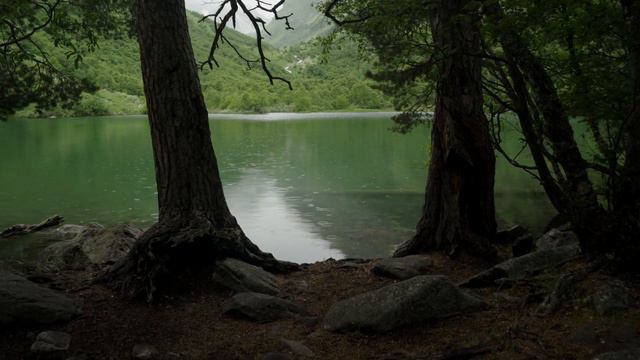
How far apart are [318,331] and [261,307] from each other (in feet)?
2.55

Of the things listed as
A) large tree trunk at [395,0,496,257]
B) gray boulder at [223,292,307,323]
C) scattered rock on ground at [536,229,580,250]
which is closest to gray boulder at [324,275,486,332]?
gray boulder at [223,292,307,323]

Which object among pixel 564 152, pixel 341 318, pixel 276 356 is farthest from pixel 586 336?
pixel 276 356

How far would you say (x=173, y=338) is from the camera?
17.3 ft

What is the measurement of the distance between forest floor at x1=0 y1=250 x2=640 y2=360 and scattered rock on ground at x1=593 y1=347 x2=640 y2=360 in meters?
0.21

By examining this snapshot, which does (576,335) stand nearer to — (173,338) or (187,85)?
(173,338)

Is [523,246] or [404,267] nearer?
[404,267]

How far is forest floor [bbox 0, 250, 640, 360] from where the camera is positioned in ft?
13.9

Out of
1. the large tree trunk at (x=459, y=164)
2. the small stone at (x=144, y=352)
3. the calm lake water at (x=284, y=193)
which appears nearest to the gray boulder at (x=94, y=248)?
the calm lake water at (x=284, y=193)

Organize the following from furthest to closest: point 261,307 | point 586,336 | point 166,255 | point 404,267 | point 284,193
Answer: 1. point 284,193
2. point 404,267
3. point 166,255
4. point 261,307
5. point 586,336

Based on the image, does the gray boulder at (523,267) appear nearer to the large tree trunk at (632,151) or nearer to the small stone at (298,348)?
the large tree trunk at (632,151)

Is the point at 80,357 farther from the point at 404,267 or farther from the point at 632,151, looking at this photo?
the point at 632,151

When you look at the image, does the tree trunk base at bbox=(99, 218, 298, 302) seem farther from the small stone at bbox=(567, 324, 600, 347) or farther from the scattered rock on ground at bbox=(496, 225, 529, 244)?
the scattered rock on ground at bbox=(496, 225, 529, 244)

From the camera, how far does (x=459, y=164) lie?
809cm

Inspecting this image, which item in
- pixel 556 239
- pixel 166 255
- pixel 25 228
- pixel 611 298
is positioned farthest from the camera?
pixel 25 228
